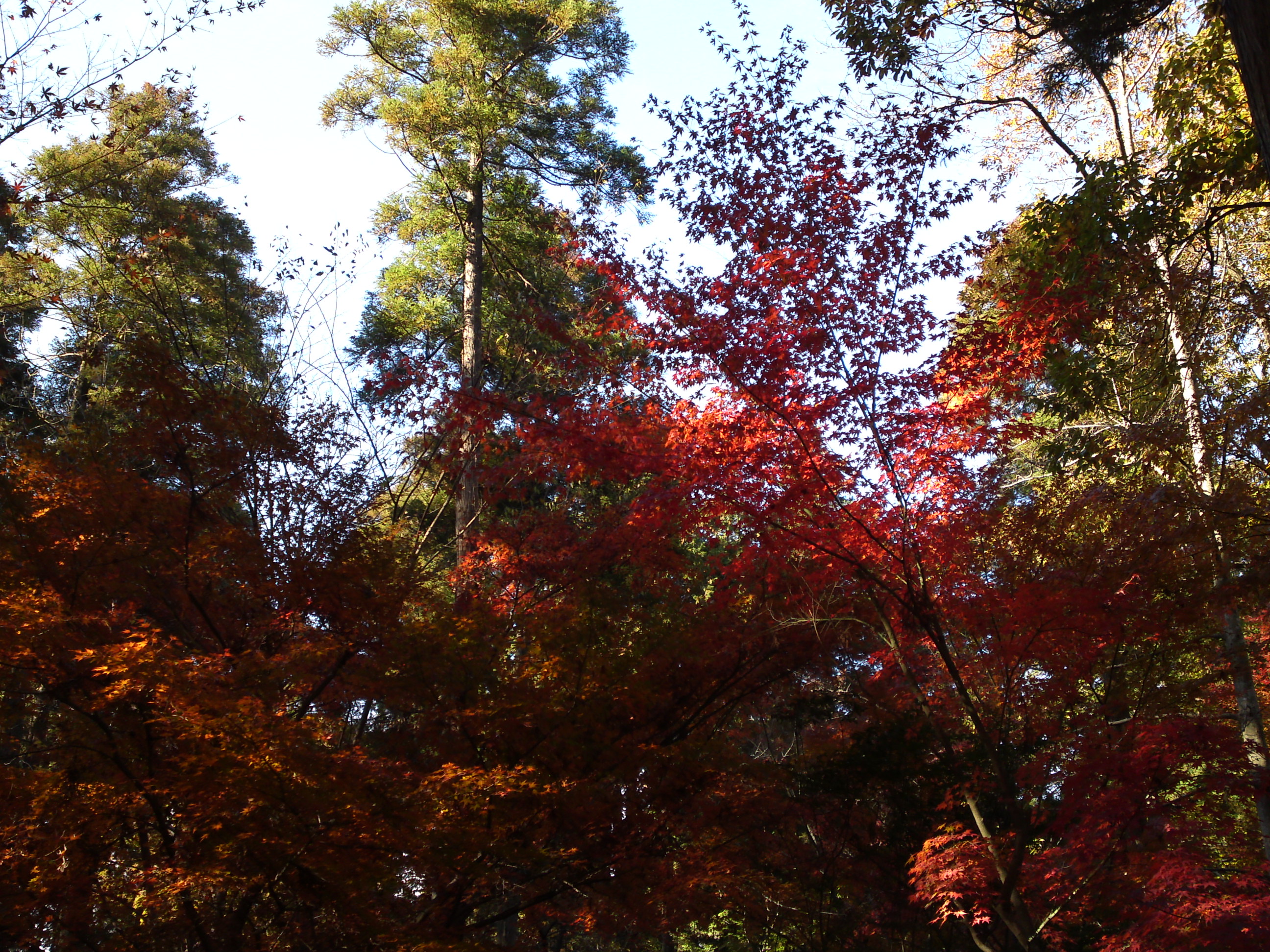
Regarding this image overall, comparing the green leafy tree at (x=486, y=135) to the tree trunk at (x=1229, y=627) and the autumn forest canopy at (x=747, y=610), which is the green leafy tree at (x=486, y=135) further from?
the tree trunk at (x=1229, y=627)

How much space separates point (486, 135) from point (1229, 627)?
11266 mm

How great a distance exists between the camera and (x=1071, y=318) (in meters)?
7.31

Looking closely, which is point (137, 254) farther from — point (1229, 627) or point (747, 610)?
point (1229, 627)

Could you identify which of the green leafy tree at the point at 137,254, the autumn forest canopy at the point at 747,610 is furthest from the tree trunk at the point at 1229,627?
the green leafy tree at the point at 137,254

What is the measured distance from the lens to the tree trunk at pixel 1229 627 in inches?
292

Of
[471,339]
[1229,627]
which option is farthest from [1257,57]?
[471,339]

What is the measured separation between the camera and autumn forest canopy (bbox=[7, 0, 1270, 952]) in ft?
18.5

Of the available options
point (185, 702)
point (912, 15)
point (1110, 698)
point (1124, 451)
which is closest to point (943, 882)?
point (1110, 698)

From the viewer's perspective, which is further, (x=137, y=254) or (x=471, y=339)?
(x=137, y=254)

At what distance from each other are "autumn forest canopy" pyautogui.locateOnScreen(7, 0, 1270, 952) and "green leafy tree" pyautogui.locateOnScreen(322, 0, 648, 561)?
4031 mm

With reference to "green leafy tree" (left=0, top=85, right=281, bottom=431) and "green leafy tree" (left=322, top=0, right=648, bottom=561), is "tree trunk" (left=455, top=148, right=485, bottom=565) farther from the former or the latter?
"green leafy tree" (left=0, top=85, right=281, bottom=431)

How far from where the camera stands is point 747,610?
30.9 feet

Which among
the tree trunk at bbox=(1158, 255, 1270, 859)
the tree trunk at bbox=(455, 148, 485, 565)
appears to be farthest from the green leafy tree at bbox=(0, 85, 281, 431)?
the tree trunk at bbox=(1158, 255, 1270, 859)

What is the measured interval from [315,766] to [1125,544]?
6001mm
